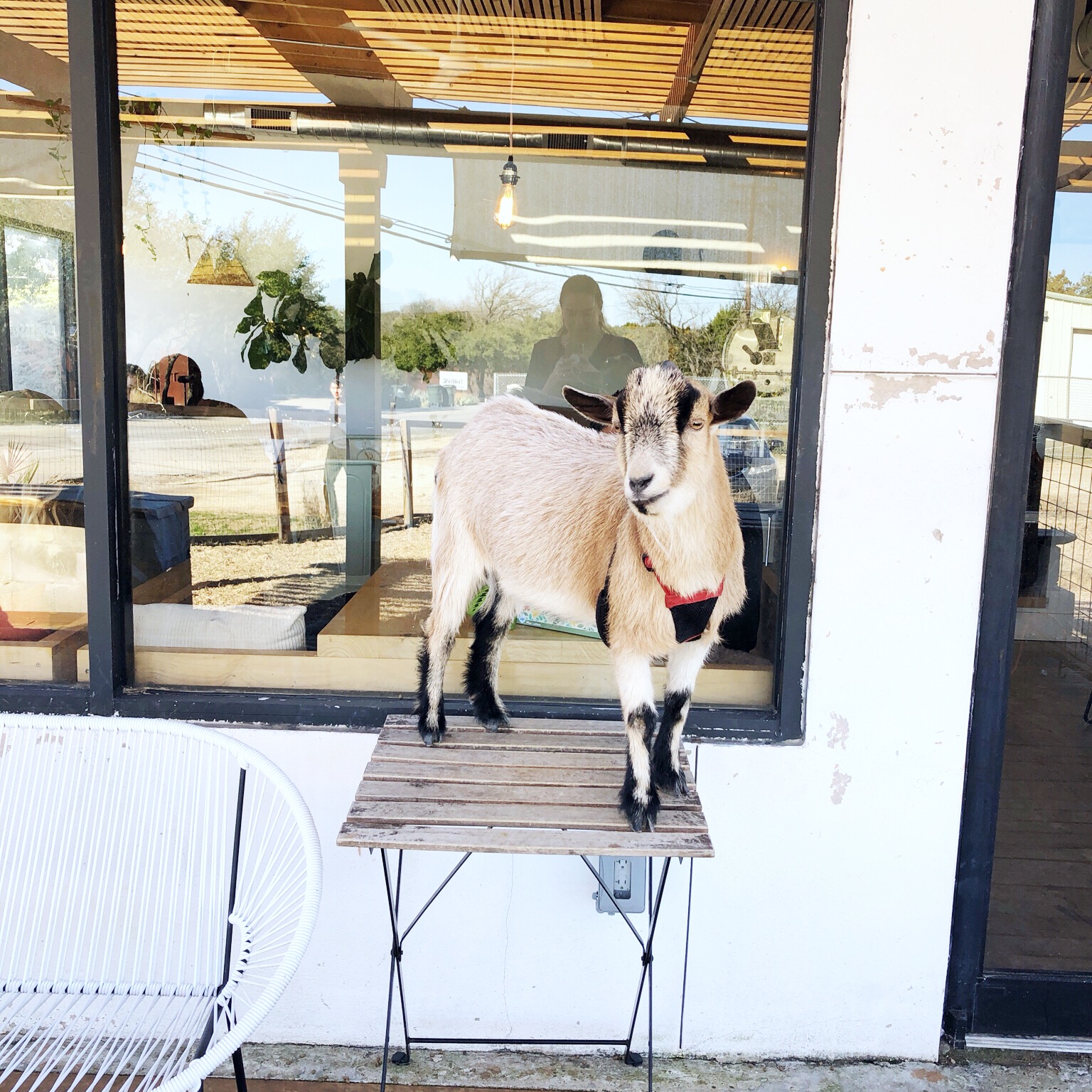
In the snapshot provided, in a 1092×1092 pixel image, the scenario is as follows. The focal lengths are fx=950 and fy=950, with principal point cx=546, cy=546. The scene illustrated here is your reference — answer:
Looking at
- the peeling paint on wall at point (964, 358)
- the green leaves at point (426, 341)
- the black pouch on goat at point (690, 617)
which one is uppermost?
the green leaves at point (426, 341)

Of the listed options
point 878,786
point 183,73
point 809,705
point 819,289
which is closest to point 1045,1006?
point 878,786

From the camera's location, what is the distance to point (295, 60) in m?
5.06

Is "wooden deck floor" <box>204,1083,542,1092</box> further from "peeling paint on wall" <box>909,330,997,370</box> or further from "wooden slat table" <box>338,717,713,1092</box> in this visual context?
"peeling paint on wall" <box>909,330,997,370</box>

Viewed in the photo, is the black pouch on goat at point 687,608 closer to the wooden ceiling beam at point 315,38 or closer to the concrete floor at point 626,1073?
the concrete floor at point 626,1073

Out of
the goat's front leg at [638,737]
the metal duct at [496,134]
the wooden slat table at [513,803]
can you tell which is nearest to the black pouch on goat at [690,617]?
the goat's front leg at [638,737]

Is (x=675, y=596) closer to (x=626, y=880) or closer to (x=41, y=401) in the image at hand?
(x=626, y=880)

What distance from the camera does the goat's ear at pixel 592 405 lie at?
1.66 meters

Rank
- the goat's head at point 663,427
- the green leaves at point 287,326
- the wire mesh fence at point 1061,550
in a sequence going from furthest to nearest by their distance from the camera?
1. the green leaves at point 287,326
2. the wire mesh fence at point 1061,550
3. the goat's head at point 663,427

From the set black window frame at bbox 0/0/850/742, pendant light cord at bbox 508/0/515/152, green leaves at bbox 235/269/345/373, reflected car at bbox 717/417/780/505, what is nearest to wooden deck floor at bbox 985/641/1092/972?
black window frame at bbox 0/0/850/742

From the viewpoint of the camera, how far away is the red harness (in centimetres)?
177

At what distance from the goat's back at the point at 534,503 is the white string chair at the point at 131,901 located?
0.68 meters

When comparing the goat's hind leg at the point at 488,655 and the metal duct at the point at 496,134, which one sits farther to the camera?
the metal duct at the point at 496,134

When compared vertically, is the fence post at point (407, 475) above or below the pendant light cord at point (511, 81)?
below

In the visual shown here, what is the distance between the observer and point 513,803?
180cm
